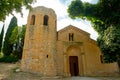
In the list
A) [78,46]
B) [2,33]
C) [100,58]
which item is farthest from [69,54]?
[2,33]

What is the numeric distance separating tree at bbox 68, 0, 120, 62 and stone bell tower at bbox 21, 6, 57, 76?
3836 mm

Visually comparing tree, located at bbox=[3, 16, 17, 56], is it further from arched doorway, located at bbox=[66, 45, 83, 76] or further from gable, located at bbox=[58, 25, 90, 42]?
arched doorway, located at bbox=[66, 45, 83, 76]

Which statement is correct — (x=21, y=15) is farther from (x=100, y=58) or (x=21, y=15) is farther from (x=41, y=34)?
(x=100, y=58)

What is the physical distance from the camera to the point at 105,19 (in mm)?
19203

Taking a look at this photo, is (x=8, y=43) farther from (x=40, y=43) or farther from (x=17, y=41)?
(x=40, y=43)

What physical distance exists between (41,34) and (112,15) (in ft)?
30.9

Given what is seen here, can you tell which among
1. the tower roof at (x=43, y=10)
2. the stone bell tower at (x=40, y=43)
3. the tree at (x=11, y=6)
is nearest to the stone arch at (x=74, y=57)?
the stone bell tower at (x=40, y=43)

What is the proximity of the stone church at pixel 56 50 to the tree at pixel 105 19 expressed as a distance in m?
2.61

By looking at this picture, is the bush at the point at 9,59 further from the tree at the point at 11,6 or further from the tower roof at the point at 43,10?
the tree at the point at 11,6

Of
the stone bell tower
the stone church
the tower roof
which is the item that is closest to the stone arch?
the stone church

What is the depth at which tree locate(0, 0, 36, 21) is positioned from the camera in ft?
29.3

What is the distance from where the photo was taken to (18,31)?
110ft

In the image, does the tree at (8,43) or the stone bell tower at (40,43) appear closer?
the stone bell tower at (40,43)

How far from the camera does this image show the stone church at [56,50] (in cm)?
1819
